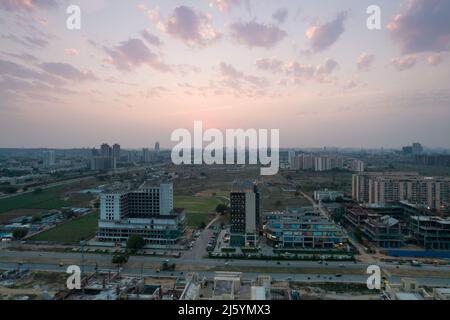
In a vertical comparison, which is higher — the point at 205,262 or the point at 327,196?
the point at 327,196

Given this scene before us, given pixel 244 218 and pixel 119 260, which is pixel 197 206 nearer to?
pixel 244 218

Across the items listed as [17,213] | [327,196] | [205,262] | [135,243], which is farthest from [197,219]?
[17,213]

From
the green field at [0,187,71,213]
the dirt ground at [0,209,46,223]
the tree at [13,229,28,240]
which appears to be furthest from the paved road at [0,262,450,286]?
the green field at [0,187,71,213]

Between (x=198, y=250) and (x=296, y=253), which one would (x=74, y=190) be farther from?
(x=296, y=253)

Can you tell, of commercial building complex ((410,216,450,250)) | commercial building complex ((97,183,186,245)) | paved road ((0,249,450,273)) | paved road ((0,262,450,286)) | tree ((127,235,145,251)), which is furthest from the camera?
commercial building complex ((97,183,186,245))

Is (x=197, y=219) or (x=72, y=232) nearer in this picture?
(x=72, y=232)

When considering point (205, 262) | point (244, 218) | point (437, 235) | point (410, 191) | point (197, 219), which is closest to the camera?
point (205, 262)

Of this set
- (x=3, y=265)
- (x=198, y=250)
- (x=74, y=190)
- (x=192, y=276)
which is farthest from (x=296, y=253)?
(x=74, y=190)

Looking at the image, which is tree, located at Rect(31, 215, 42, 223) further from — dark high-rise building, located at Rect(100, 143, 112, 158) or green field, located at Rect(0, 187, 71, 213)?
dark high-rise building, located at Rect(100, 143, 112, 158)
